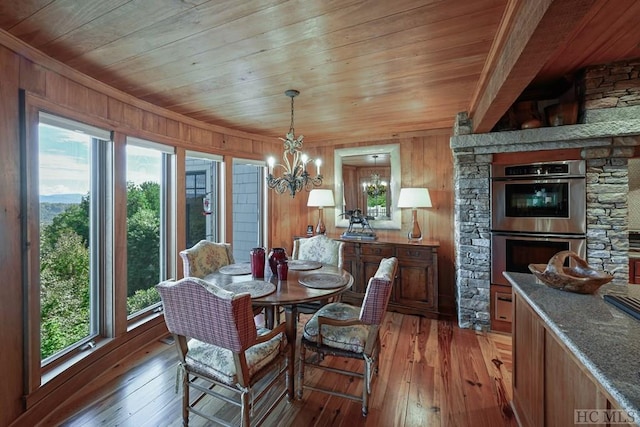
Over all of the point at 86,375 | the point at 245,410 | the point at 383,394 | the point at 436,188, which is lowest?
the point at 383,394

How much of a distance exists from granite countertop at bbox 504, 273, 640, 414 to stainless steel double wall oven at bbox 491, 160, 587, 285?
1256 mm

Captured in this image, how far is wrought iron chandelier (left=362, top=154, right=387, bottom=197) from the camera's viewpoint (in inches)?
168

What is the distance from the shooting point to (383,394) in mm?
2199

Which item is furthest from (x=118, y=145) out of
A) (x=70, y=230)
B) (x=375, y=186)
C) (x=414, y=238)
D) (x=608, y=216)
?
(x=608, y=216)

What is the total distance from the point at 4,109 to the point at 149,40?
0.94 meters

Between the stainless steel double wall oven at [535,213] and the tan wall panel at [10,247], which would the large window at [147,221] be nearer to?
the tan wall panel at [10,247]

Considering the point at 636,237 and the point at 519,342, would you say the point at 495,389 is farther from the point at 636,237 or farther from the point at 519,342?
the point at 636,237

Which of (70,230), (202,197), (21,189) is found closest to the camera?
(21,189)

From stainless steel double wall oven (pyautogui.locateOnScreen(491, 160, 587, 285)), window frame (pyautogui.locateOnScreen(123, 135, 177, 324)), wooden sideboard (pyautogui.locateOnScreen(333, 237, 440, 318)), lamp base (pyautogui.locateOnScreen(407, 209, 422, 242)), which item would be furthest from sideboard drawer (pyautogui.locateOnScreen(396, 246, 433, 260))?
window frame (pyautogui.locateOnScreen(123, 135, 177, 324))

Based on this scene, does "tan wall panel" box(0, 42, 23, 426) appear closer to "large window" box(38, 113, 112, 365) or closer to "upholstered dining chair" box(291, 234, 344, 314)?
"large window" box(38, 113, 112, 365)

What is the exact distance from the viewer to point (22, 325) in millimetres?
1844

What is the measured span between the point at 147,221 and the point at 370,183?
293 cm

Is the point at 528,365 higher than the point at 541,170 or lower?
lower

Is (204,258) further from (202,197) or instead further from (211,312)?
(211,312)
